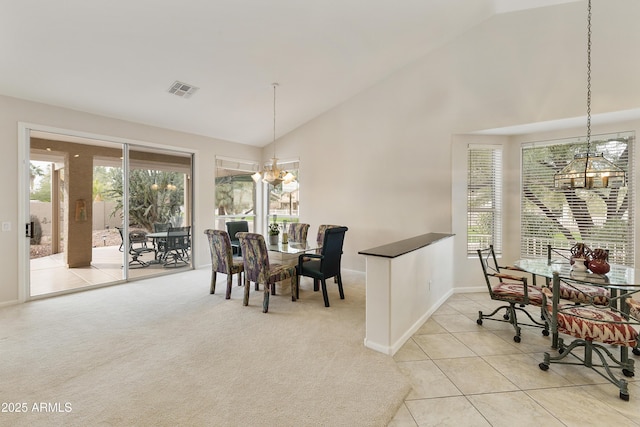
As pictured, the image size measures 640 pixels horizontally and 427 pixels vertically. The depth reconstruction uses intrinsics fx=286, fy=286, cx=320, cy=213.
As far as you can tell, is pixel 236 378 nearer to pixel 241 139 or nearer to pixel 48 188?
pixel 241 139

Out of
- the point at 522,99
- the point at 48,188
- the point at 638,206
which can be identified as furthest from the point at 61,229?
the point at 638,206

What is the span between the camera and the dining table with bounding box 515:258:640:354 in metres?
2.25

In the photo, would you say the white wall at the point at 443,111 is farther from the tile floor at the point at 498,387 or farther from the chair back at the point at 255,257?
the chair back at the point at 255,257

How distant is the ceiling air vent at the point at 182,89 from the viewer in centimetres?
421

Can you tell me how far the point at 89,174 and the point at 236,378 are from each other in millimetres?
6180

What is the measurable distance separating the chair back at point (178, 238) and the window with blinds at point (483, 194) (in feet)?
17.1

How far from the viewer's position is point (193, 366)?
2416 millimetres

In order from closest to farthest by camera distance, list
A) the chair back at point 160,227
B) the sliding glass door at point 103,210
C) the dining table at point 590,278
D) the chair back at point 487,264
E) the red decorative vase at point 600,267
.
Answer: the dining table at point 590,278 → the red decorative vase at point 600,267 → the chair back at point 487,264 → the sliding glass door at point 103,210 → the chair back at point 160,227

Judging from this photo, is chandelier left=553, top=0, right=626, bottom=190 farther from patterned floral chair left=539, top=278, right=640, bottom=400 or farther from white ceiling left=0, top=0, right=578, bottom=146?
white ceiling left=0, top=0, right=578, bottom=146

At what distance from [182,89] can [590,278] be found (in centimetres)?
534

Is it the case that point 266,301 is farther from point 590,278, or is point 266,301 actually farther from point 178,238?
point 590,278

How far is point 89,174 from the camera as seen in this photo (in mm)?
6148

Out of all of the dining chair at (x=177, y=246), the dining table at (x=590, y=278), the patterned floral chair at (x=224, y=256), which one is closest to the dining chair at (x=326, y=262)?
the patterned floral chair at (x=224, y=256)

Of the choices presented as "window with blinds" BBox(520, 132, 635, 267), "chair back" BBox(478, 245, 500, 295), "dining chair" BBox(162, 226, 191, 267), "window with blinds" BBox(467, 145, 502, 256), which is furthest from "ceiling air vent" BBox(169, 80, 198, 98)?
"window with blinds" BBox(520, 132, 635, 267)
